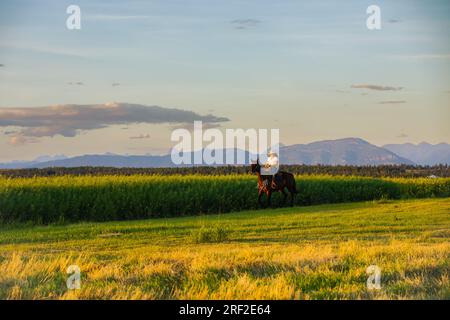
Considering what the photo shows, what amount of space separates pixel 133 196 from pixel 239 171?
18136mm

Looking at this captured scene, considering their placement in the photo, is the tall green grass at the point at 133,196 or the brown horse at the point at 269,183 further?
the tall green grass at the point at 133,196

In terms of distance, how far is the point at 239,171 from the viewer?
52.7 metres

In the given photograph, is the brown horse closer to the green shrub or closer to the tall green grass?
the tall green grass

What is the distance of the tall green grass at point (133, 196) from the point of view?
32000 mm

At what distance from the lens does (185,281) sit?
9.66 meters

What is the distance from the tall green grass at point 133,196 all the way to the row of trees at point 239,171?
785cm

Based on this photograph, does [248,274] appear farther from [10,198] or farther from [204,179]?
[204,179]

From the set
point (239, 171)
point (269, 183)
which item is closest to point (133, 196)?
point (269, 183)

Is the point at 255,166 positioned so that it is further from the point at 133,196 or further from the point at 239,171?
the point at 239,171

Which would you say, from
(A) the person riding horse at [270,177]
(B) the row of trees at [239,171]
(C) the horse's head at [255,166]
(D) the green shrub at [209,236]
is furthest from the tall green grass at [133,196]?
(D) the green shrub at [209,236]

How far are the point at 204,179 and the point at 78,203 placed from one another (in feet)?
29.7

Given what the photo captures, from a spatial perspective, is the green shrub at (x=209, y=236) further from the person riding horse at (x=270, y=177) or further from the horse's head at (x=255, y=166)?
the horse's head at (x=255, y=166)
